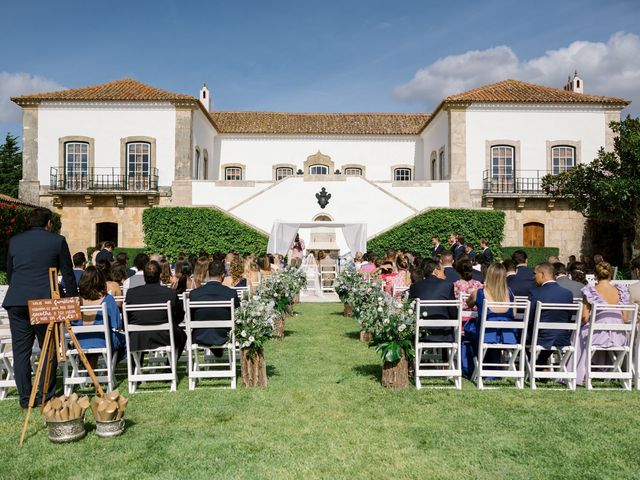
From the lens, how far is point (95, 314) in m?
5.75

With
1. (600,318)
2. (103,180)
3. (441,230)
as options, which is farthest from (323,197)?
(600,318)

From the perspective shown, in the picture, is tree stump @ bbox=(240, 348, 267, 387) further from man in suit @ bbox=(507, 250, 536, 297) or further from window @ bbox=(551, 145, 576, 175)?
window @ bbox=(551, 145, 576, 175)

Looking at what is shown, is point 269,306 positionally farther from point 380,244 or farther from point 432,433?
point 380,244

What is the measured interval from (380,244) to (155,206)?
9.68 meters

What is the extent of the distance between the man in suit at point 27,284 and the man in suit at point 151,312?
85 centimetres

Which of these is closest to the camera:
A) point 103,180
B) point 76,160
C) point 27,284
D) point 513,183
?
point 27,284

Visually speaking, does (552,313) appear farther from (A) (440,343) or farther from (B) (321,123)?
(B) (321,123)

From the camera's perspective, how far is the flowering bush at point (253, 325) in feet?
18.6

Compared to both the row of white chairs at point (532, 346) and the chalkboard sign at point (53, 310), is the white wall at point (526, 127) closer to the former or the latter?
the row of white chairs at point (532, 346)

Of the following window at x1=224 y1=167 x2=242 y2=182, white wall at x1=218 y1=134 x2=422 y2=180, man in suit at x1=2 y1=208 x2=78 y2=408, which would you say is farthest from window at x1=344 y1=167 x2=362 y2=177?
man in suit at x1=2 y1=208 x2=78 y2=408

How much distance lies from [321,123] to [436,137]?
6555mm

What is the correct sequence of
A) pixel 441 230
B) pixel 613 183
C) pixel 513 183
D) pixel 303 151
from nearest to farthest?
pixel 613 183 → pixel 441 230 → pixel 513 183 → pixel 303 151

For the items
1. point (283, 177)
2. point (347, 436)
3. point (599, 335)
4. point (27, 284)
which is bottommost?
point (347, 436)

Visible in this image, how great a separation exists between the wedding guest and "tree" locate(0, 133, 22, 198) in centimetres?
4379
